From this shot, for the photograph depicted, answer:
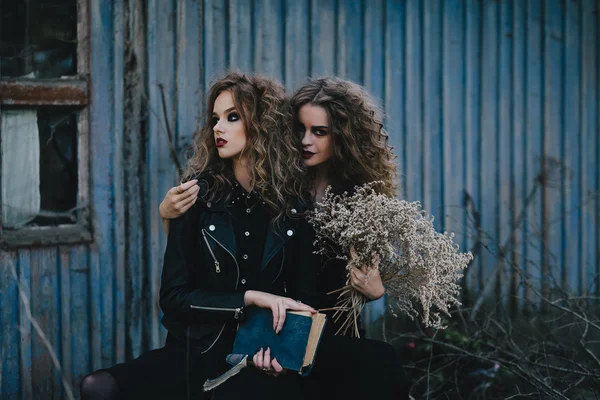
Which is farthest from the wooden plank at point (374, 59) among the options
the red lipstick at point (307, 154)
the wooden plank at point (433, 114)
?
the red lipstick at point (307, 154)

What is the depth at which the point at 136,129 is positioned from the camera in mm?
4523

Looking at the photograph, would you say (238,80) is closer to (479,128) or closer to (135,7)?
(135,7)

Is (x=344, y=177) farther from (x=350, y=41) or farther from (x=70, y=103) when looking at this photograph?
(x=350, y=41)

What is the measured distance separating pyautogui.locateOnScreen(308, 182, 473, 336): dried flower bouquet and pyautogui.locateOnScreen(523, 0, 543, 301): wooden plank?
2.88m

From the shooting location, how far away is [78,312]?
14.3 feet

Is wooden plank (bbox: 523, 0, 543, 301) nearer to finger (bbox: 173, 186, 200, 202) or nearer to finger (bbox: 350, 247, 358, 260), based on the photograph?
finger (bbox: 350, 247, 358, 260)

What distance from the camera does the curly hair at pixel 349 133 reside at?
3.66 m

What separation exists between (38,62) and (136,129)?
683 millimetres

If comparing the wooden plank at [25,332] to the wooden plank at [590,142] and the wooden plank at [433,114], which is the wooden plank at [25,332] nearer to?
the wooden plank at [433,114]

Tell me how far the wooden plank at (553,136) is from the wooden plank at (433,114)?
3.39ft

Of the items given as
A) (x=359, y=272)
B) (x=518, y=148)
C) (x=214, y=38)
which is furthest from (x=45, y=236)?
(x=518, y=148)

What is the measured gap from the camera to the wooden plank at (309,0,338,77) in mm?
5168

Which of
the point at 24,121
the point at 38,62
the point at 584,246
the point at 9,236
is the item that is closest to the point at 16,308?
the point at 9,236

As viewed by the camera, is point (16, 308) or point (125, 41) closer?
point (16, 308)
